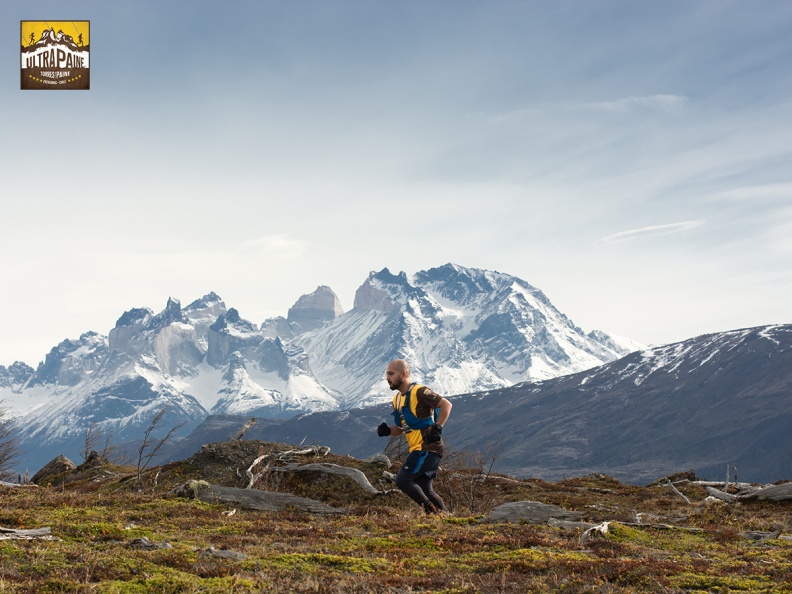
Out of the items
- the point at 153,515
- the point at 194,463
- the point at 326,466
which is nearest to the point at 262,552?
the point at 153,515

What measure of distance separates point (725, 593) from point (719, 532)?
708 cm

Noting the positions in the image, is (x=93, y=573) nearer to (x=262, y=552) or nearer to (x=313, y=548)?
(x=262, y=552)

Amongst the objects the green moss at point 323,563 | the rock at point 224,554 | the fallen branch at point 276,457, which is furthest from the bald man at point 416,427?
the fallen branch at point 276,457

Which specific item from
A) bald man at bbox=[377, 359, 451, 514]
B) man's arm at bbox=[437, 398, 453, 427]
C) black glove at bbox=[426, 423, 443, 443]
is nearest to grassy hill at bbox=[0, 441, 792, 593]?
bald man at bbox=[377, 359, 451, 514]

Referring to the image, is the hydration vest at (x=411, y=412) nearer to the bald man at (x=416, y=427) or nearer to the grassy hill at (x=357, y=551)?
the bald man at (x=416, y=427)

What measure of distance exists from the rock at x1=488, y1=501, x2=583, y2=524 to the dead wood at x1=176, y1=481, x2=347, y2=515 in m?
4.03

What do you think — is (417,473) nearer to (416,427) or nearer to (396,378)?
(416,427)

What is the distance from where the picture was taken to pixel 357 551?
1255 cm

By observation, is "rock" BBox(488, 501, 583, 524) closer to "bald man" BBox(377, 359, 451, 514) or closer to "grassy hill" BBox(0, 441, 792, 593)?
"grassy hill" BBox(0, 441, 792, 593)

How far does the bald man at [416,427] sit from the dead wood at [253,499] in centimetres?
243

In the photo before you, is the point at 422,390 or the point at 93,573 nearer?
the point at 93,573

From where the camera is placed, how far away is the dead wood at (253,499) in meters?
18.4

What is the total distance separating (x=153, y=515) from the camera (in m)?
15.9

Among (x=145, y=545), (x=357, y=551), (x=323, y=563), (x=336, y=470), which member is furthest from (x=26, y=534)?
(x=336, y=470)
